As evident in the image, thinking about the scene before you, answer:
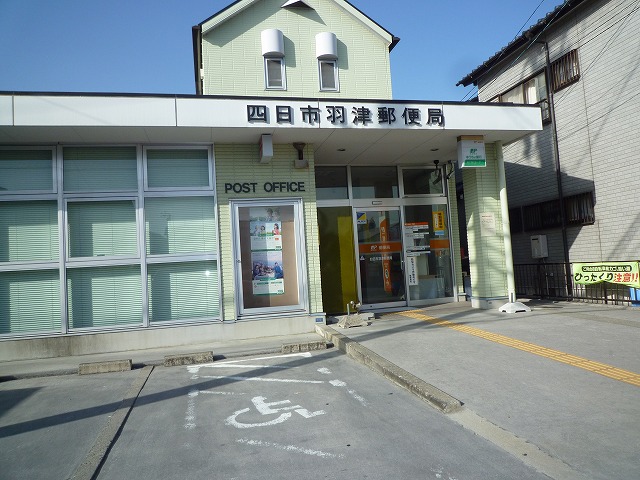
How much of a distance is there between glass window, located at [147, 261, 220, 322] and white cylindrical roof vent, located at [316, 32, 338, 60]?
17.0ft

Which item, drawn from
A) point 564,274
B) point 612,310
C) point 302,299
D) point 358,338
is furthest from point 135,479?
point 564,274

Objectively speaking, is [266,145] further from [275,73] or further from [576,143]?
[576,143]

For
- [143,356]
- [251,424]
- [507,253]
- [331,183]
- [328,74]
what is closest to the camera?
[251,424]

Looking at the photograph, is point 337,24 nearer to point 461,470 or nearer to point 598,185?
point 598,185

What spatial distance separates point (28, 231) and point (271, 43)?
605cm

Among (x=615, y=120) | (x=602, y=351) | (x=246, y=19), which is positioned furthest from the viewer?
(x=615, y=120)

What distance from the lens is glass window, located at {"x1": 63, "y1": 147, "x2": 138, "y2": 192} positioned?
28.7 ft

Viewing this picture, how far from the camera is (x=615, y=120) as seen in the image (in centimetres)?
1108

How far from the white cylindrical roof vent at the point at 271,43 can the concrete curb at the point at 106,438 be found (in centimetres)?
715

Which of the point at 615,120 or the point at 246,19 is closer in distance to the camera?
the point at 246,19

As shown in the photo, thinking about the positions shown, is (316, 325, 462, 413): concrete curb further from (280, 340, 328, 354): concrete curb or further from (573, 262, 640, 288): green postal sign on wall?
(573, 262, 640, 288): green postal sign on wall

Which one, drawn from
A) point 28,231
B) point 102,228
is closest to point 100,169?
point 102,228

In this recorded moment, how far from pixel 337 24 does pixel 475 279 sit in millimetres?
6654

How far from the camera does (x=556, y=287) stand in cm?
1261
